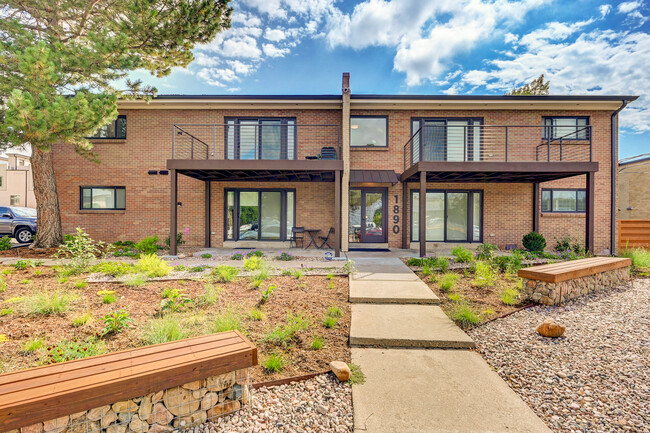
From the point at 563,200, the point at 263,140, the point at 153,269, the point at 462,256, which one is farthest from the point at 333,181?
the point at 563,200

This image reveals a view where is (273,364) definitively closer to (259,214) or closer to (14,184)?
(259,214)

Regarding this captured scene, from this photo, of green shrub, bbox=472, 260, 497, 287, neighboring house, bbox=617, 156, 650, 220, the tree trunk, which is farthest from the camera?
neighboring house, bbox=617, 156, 650, 220

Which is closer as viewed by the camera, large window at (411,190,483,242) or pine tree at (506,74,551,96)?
large window at (411,190,483,242)

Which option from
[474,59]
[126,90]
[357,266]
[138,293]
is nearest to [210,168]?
[126,90]

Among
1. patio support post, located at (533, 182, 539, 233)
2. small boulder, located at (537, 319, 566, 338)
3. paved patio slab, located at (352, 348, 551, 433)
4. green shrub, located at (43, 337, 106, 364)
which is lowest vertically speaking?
paved patio slab, located at (352, 348, 551, 433)

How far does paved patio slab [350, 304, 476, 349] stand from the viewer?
348cm

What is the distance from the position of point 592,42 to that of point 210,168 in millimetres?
15136

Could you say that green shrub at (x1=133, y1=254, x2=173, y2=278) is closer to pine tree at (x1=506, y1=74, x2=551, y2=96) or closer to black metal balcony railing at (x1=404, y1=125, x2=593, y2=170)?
black metal balcony railing at (x1=404, y1=125, x2=593, y2=170)

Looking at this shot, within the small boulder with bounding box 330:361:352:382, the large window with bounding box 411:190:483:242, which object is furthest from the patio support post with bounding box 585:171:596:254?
the small boulder with bounding box 330:361:352:382

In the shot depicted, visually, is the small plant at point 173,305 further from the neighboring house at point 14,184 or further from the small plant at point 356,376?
the neighboring house at point 14,184

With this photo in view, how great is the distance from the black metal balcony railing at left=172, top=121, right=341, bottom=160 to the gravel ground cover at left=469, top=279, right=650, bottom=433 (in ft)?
30.1

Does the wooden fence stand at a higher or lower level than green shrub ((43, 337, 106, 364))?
higher

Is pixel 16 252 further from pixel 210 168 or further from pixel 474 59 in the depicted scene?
pixel 474 59

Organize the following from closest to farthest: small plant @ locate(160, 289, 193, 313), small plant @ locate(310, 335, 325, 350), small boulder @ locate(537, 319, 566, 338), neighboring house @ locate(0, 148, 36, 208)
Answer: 1. small plant @ locate(310, 335, 325, 350)
2. small boulder @ locate(537, 319, 566, 338)
3. small plant @ locate(160, 289, 193, 313)
4. neighboring house @ locate(0, 148, 36, 208)
